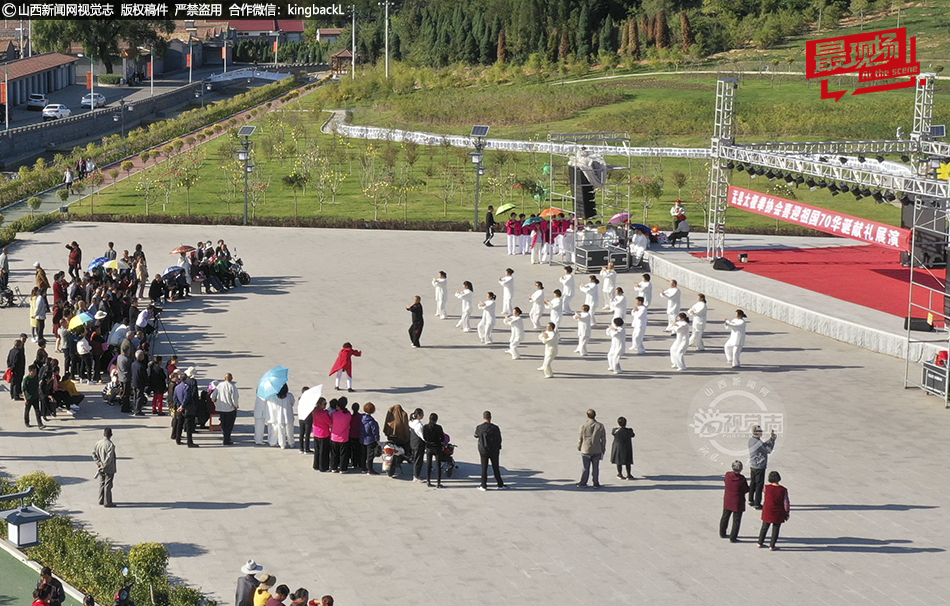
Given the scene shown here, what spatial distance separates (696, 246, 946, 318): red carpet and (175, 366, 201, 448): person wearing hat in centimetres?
1471

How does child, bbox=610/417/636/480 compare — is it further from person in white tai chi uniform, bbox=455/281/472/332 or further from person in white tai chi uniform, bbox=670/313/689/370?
person in white tai chi uniform, bbox=455/281/472/332

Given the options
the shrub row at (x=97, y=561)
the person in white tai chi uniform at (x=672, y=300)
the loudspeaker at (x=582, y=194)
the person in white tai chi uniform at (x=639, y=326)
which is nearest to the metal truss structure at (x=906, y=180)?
the loudspeaker at (x=582, y=194)

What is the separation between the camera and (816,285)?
1130 inches

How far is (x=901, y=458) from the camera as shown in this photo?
17734mm

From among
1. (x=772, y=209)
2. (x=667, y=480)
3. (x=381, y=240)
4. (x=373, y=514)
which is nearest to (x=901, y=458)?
(x=667, y=480)

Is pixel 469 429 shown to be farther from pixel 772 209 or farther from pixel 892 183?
pixel 772 209

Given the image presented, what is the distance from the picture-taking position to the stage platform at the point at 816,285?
24.3 m

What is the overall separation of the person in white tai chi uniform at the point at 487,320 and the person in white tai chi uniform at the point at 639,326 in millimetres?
2640

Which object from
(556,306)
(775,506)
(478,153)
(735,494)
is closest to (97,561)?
(735,494)

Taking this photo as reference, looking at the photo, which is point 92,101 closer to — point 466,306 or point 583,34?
point 583,34

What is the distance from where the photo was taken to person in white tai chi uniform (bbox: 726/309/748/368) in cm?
2234

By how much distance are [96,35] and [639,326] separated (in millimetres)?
80448

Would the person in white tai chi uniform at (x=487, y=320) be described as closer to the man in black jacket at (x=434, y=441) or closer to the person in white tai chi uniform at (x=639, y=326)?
the person in white tai chi uniform at (x=639, y=326)

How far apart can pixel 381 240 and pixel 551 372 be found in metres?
14.6
